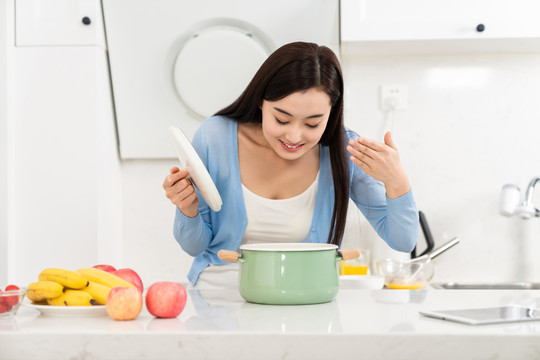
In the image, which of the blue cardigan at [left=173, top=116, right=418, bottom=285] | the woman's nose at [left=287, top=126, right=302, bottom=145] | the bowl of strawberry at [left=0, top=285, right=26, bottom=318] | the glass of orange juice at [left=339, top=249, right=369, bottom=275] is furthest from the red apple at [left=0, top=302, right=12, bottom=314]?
the glass of orange juice at [left=339, top=249, right=369, bottom=275]

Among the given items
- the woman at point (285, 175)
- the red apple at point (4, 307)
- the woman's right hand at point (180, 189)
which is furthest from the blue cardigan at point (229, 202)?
the red apple at point (4, 307)

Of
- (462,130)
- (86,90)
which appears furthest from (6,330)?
(462,130)

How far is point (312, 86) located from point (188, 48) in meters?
0.89

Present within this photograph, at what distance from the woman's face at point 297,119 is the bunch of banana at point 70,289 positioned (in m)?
0.59

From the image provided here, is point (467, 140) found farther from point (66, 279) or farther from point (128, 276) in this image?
point (66, 279)

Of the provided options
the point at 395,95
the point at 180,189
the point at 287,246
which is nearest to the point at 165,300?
the point at 287,246

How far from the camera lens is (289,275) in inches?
39.4

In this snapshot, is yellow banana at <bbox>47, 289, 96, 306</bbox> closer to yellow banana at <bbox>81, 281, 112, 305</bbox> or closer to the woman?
yellow banana at <bbox>81, 281, 112, 305</bbox>

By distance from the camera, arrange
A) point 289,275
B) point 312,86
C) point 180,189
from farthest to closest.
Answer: point 312,86
point 180,189
point 289,275

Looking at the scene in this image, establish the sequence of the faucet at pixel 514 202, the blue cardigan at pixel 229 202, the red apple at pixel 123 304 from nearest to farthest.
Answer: the red apple at pixel 123 304, the blue cardigan at pixel 229 202, the faucet at pixel 514 202

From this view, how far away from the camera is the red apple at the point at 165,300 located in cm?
90

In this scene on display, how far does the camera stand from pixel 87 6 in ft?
6.87

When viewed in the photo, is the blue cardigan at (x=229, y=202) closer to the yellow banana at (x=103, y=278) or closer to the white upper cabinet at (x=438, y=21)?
the yellow banana at (x=103, y=278)

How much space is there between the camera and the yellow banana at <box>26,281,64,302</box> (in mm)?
943
